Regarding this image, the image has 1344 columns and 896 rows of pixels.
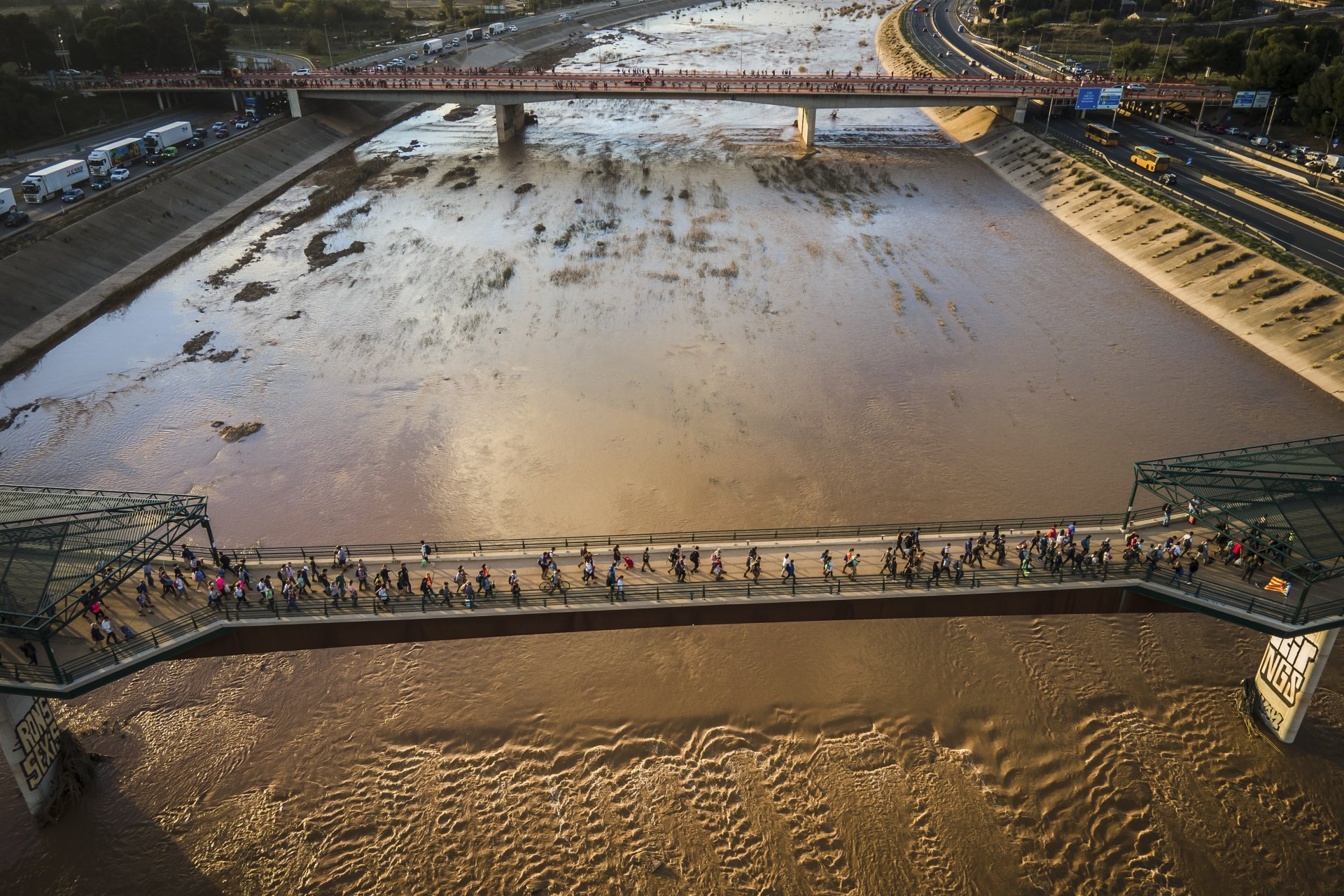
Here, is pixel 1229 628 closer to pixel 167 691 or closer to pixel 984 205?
pixel 167 691

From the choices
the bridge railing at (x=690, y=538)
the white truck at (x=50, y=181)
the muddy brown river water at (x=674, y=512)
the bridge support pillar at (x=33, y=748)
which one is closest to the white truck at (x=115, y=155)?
the white truck at (x=50, y=181)

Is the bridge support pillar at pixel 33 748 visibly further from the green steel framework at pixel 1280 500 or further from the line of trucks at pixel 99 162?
the line of trucks at pixel 99 162

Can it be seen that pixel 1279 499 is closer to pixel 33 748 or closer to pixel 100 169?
pixel 33 748

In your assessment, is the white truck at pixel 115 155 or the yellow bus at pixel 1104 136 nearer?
the white truck at pixel 115 155

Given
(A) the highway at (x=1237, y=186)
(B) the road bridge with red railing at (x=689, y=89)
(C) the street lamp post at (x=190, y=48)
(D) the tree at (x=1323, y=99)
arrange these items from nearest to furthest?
(A) the highway at (x=1237, y=186), (D) the tree at (x=1323, y=99), (B) the road bridge with red railing at (x=689, y=89), (C) the street lamp post at (x=190, y=48)

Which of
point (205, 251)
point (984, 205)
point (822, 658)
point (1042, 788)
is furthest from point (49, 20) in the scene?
point (1042, 788)

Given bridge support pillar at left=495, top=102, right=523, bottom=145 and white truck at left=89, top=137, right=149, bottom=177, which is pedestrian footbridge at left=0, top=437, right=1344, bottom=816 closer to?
white truck at left=89, top=137, right=149, bottom=177

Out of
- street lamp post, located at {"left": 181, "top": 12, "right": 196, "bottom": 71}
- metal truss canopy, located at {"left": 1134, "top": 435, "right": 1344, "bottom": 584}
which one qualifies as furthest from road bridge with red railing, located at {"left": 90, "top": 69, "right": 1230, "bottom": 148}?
metal truss canopy, located at {"left": 1134, "top": 435, "right": 1344, "bottom": 584}
